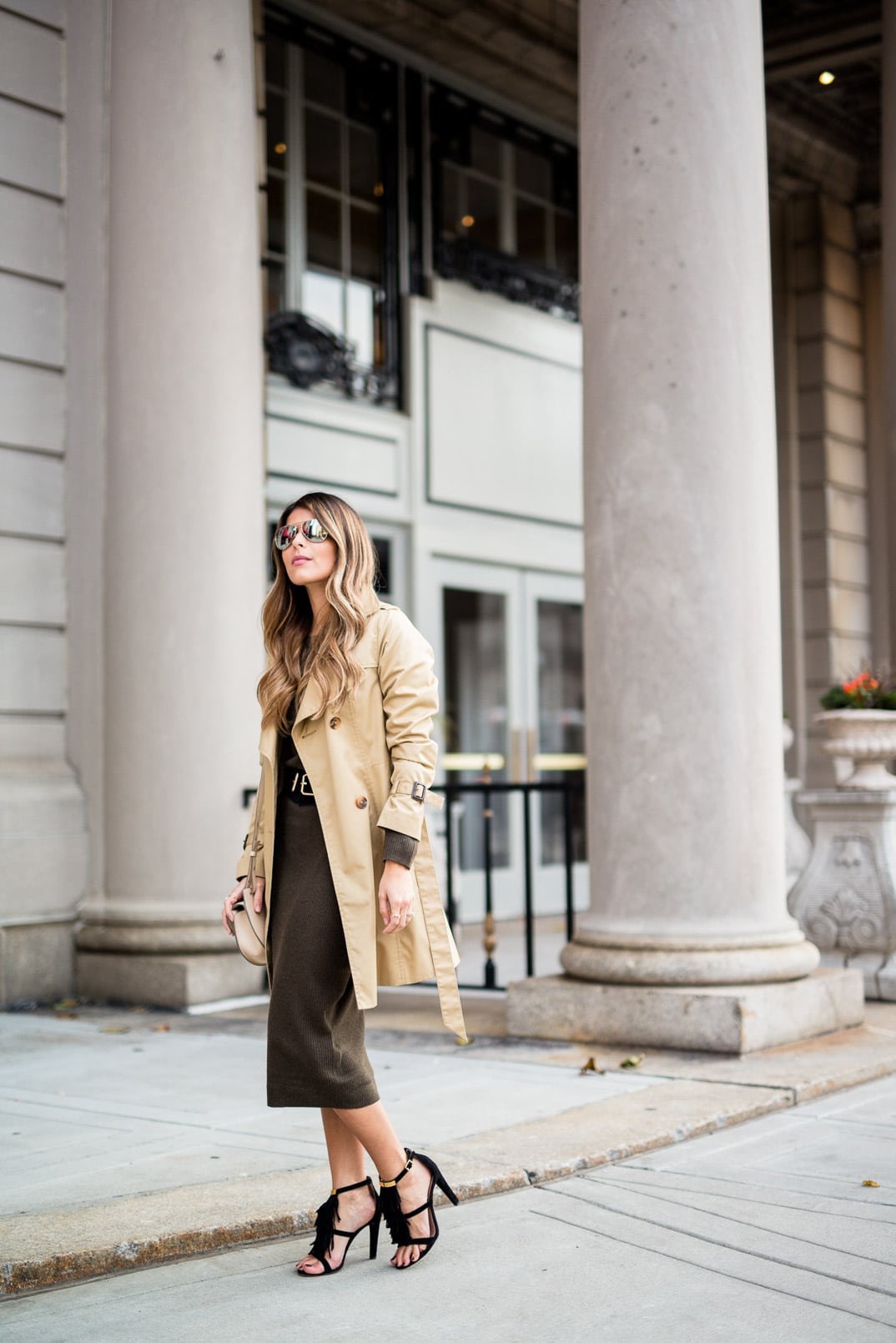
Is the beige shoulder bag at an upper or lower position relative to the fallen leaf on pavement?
upper

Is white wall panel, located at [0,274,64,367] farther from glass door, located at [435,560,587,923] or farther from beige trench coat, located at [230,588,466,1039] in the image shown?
beige trench coat, located at [230,588,466,1039]

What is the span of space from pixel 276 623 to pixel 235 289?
5.04 meters

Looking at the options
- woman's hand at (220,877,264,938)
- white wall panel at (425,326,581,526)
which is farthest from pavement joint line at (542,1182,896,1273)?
white wall panel at (425,326,581,526)

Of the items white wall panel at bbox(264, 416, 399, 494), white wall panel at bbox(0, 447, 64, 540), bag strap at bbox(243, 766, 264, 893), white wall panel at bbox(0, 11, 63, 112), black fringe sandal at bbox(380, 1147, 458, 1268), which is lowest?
black fringe sandal at bbox(380, 1147, 458, 1268)

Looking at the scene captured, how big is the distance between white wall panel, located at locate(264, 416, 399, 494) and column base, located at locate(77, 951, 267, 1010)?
3597mm

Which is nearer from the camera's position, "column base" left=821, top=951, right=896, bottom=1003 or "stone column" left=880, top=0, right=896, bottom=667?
"column base" left=821, top=951, right=896, bottom=1003

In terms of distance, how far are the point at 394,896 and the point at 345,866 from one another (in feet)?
0.48

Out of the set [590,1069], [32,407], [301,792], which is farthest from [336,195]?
[301,792]

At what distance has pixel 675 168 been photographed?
21.2 feet

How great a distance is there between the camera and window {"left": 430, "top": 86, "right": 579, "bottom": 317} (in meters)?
11.9

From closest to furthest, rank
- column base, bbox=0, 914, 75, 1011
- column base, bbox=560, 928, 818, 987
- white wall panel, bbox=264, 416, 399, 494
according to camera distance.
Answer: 1. column base, bbox=560, 928, 818, 987
2. column base, bbox=0, 914, 75, 1011
3. white wall panel, bbox=264, 416, 399, 494

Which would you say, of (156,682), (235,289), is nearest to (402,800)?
(156,682)

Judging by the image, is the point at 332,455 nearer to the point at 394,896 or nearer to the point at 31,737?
the point at 31,737

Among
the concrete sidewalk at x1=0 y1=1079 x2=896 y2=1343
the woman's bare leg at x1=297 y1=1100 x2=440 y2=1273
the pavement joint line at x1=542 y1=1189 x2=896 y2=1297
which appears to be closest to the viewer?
the concrete sidewalk at x1=0 y1=1079 x2=896 y2=1343
